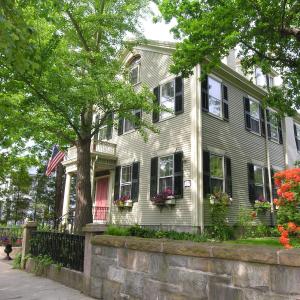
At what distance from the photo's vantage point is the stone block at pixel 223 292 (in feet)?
13.7

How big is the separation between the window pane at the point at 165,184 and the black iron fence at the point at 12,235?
760cm

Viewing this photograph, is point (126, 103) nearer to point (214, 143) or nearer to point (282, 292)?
point (214, 143)

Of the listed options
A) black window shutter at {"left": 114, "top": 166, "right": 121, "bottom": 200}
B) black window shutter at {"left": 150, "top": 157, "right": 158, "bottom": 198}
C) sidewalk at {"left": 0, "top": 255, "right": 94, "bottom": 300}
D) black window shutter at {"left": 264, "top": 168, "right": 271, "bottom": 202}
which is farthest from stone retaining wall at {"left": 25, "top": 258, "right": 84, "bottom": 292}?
black window shutter at {"left": 264, "top": 168, "right": 271, "bottom": 202}

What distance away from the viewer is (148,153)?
621 inches

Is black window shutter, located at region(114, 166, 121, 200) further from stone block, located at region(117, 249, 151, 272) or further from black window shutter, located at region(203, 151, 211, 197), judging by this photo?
stone block, located at region(117, 249, 151, 272)

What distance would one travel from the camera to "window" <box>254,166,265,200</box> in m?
16.2

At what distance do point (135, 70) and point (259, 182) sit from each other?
28.9ft

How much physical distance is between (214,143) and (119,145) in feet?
18.6

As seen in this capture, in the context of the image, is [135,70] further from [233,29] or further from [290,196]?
[290,196]

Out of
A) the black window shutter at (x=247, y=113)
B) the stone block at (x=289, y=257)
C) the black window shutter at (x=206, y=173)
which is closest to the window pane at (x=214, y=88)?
the black window shutter at (x=247, y=113)

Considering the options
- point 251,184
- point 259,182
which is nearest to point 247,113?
point 259,182

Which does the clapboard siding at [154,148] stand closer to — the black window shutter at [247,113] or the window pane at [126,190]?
the window pane at [126,190]

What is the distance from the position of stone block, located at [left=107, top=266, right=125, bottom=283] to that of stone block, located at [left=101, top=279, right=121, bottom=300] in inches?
2.8

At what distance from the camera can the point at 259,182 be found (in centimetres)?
1661
